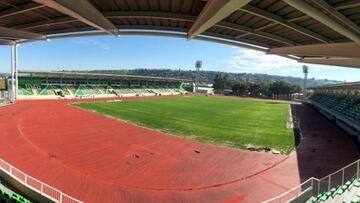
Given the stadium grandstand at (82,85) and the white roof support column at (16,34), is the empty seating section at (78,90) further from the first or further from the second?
the white roof support column at (16,34)

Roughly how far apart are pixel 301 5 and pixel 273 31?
539 cm

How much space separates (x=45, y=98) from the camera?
60.7 m

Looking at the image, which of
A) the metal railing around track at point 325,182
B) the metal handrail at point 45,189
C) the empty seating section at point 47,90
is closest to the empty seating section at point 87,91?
the empty seating section at point 47,90

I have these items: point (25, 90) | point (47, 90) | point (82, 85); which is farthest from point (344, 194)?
point (82, 85)

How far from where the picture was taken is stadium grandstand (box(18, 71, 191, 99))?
61.0 m

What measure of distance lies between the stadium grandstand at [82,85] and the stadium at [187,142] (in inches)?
1277

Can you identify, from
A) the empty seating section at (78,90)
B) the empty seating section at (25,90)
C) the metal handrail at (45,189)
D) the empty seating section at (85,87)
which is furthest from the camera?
the empty seating section at (85,87)

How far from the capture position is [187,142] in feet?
79.7

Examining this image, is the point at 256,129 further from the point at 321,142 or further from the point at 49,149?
the point at 49,149

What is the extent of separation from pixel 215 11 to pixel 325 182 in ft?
28.6

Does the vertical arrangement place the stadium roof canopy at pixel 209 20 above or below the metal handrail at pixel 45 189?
above

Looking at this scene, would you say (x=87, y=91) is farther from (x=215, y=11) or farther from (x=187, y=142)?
(x=215, y=11)

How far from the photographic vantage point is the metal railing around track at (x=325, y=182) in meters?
11.9

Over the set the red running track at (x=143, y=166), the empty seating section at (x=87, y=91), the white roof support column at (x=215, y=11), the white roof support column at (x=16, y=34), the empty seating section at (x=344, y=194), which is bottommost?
the red running track at (x=143, y=166)
